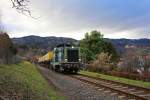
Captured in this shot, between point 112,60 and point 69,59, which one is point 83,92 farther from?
point 112,60

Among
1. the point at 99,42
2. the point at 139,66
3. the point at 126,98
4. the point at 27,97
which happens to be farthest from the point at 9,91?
the point at 99,42

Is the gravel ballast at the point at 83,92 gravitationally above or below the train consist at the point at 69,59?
below

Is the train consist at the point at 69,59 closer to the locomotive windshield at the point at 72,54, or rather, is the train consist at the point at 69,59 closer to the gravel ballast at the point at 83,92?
the locomotive windshield at the point at 72,54

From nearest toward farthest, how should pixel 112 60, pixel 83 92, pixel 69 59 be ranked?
pixel 83 92, pixel 69 59, pixel 112 60

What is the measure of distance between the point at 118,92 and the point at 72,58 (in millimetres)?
24484

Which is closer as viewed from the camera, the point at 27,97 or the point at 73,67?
the point at 27,97

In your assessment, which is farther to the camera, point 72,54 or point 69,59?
point 72,54

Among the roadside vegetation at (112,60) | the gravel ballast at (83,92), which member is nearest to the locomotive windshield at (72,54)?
the roadside vegetation at (112,60)

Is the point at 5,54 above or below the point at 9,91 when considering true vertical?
above

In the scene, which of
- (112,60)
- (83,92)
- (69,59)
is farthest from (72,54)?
(112,60)

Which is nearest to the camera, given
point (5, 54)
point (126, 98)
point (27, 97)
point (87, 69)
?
point (27, 97)

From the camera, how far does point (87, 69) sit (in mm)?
47938

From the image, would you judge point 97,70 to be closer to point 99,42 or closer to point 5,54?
point 5,54

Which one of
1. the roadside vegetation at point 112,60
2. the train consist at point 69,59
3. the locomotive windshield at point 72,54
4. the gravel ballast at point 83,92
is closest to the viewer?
the gravel ballast at point 83,92
